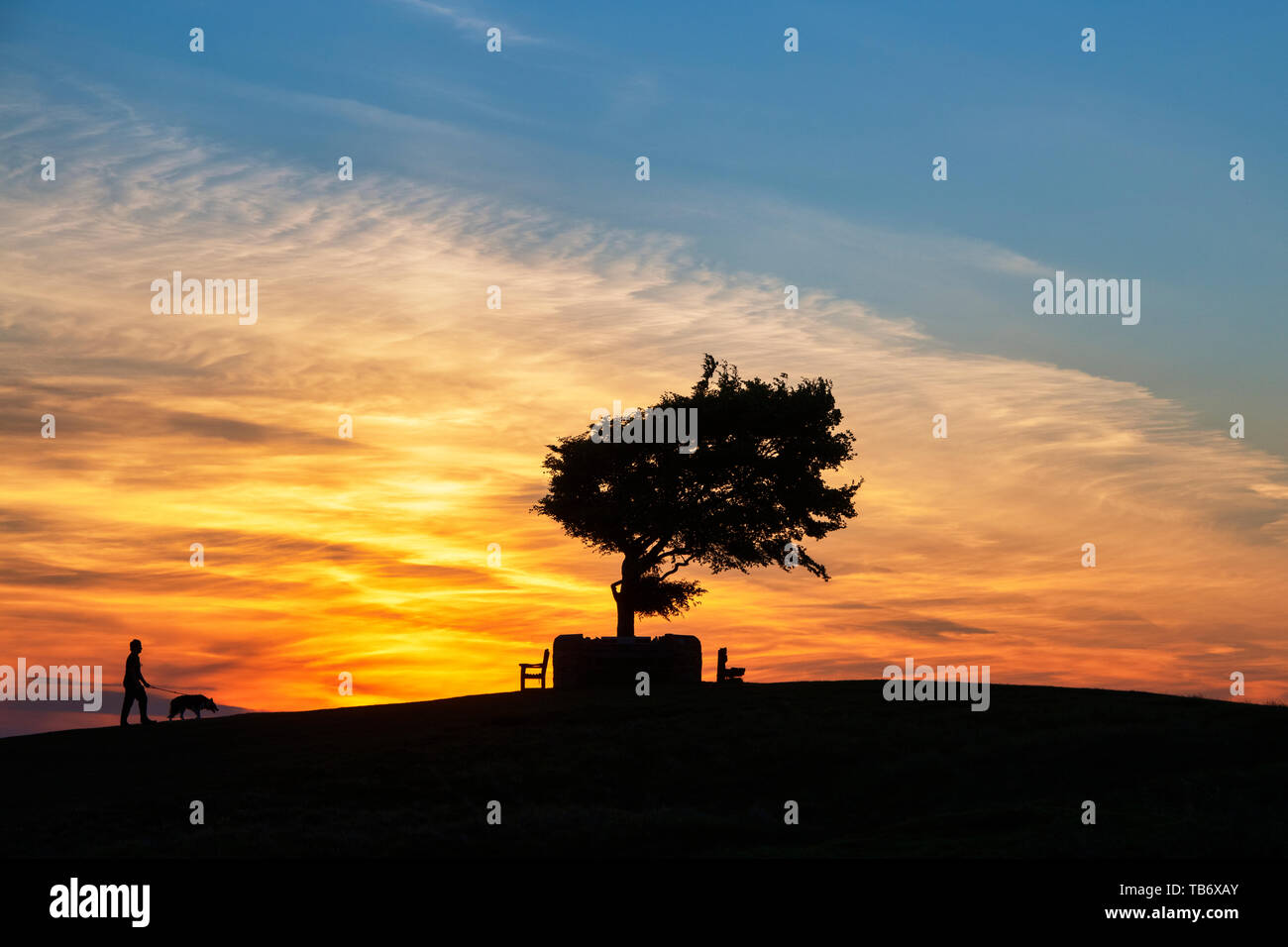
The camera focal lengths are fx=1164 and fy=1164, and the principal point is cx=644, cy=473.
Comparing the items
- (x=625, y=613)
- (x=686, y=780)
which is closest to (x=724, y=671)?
(x=625, y=613)

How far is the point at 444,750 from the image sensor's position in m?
35.3

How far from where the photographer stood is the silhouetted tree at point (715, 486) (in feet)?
182

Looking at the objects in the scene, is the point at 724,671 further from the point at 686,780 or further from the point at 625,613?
the point at 686,780

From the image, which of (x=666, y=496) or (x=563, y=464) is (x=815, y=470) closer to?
(x=666, y=496)

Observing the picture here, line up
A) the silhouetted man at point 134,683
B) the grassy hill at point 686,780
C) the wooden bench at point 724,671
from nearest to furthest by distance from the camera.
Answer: the grassy hill at point 686,780 → the silhouetted man at point 134,683 → the wooden bench at point 724,671

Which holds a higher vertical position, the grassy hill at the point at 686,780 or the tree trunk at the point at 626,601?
the tree trunk at the point at 626,601

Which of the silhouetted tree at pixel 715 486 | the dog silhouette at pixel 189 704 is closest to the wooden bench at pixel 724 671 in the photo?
the silhouetted tree at pixel 715 486

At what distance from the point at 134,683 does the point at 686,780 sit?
20135mm

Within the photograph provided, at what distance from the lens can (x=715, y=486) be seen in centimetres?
5631

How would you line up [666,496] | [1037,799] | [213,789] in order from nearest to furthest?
[1037,799], [213,789], [666,496]

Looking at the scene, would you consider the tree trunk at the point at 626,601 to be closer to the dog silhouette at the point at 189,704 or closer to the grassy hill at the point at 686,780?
the grassy hill at the point at 686,780

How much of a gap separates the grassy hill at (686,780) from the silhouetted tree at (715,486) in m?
14.2
